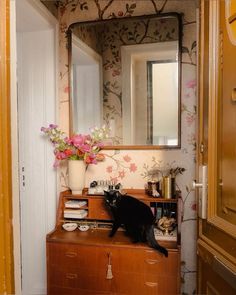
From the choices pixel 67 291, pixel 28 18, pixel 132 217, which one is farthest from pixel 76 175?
pixel 28 18

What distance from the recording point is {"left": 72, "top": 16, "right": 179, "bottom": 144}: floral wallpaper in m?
2.00

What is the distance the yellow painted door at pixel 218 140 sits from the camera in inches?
33.5

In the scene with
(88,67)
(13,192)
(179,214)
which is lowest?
(179,214)

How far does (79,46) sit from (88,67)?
19 centimetres

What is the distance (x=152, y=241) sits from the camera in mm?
1655

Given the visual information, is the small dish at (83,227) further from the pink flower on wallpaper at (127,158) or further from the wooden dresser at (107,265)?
the pink flower on wallpaper at (127,158)

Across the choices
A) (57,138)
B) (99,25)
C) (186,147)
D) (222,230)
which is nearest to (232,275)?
(222,230)

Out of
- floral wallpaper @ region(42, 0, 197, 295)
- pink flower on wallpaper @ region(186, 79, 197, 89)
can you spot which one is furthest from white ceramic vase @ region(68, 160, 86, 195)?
pink flower on wallpaper @ region(186, 79, 197, 89)

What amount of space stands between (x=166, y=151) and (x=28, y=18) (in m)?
1.34

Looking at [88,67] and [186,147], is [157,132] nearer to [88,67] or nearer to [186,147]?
[186,147]

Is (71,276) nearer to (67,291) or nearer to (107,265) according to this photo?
(67,291)

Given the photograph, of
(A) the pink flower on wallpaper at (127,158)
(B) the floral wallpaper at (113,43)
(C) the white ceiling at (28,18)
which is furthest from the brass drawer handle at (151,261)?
(C) the white ceiling at (28,18)

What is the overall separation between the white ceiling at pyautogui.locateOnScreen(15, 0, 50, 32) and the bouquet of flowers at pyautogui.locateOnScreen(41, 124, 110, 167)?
2.40ft

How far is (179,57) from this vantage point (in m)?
1.93
